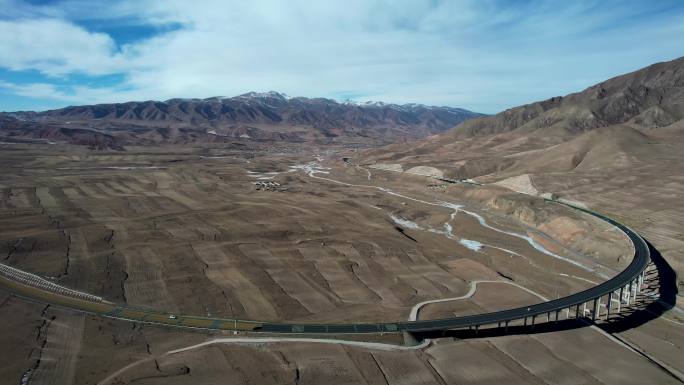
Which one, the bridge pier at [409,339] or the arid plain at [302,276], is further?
the bridge pier at [409,339]

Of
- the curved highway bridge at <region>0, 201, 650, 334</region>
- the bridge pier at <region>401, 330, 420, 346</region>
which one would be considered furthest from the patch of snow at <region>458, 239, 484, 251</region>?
the bridge pier at <region>401, 330, 420, 346</region>

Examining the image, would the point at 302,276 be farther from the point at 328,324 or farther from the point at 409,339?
the point at 409,339

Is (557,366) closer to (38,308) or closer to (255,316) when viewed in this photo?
(255,316)

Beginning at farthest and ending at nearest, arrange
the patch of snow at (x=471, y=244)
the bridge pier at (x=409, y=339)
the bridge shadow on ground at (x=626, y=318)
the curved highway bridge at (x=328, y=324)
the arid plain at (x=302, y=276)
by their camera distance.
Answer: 1. the patch of snow at (x=471, y=244)
2. the bridge shadow on ground at (x=626, y=318)
3. the curved highway bridge at (x=328, y=324)
4. the bridge pier at (x=409, y=339)
5. the arid plain at (x=302, y=276)

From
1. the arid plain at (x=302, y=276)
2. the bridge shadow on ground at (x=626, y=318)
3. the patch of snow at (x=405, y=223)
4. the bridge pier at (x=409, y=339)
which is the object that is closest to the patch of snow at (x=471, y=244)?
the arid plain at (x=302, y=276)

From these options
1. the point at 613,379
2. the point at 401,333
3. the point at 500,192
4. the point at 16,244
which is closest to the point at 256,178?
the point at 500,192

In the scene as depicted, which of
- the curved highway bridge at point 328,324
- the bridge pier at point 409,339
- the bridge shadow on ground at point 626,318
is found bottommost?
the bridge shadow on ground at point 626,318

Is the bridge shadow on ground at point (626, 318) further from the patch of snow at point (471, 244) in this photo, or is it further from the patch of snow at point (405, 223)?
the patch of snow at point (405, 223)
